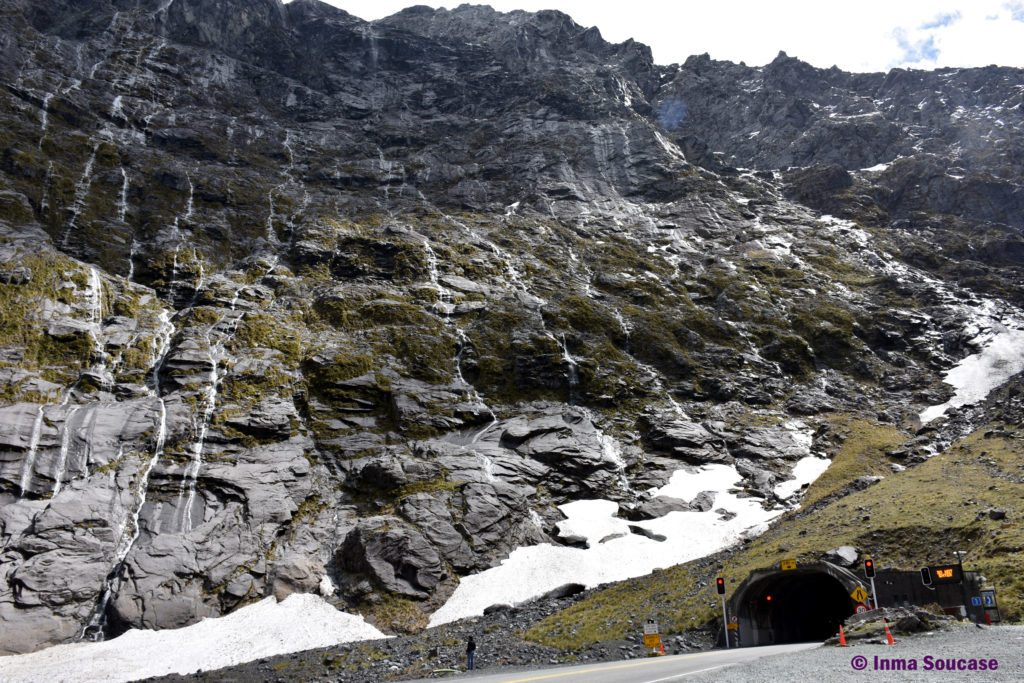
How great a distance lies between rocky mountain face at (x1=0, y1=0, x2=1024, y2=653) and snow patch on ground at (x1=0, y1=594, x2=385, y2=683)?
1.17 m

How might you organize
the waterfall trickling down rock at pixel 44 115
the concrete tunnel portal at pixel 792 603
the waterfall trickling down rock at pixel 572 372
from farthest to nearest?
1. the waterfall trickling down rock at pixel 44 115
2. the waterfall trickling down rock at pixel 572 372
3. the concrete tunnel portal at pixel 792 603

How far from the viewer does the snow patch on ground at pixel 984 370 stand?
62.2 m

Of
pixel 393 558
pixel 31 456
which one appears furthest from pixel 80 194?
pixel 393 558

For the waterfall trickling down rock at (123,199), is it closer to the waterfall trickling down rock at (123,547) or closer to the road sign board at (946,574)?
the waterfall trickling down rock at (123,547)

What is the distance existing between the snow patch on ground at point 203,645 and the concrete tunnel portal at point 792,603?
18.2 meters

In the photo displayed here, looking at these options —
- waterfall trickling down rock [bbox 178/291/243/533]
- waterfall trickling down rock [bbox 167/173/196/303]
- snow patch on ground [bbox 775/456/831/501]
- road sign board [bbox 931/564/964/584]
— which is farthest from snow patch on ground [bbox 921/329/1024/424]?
waterfall trickling down rock [bbox 167/173/196/303]

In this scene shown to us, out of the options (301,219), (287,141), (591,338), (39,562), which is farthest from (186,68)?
(39,562)

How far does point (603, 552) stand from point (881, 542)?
16.1 meters

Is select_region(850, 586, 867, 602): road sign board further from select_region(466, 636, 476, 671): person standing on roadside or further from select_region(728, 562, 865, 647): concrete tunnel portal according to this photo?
select_region(466, 636, 476, 671): person standing on roadside

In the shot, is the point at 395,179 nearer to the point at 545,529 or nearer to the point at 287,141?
the point at 287,141

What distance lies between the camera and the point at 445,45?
146m

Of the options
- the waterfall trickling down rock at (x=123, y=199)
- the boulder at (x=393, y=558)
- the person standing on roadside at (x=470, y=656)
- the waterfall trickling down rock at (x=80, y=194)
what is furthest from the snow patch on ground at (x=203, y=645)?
the waterfall trickling down rock at (x=123, y=199)

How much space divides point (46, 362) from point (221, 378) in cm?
1140

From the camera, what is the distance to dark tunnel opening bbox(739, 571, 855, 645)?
98.3 feet
